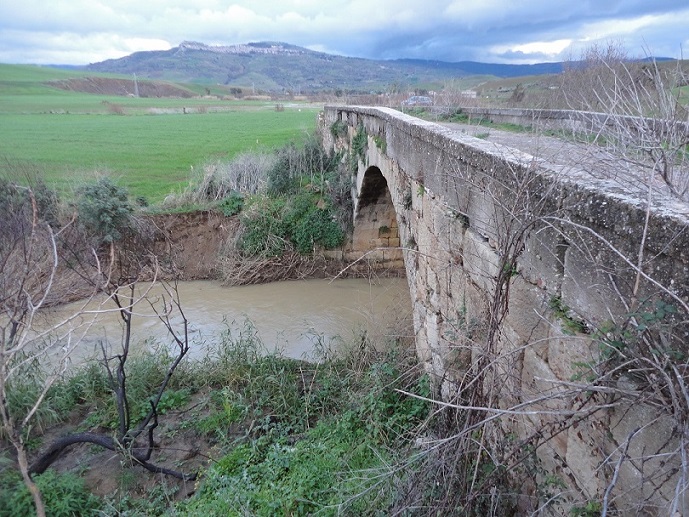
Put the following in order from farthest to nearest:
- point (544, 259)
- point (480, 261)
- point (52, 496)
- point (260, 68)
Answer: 1. point (260, 68)
2. point (52, 496)
3. point (480, 261)
4. point (544, 259)

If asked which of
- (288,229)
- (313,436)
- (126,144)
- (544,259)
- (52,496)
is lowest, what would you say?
(52,496)

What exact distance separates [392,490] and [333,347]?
5369mm

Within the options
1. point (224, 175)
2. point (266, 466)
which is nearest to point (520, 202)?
point (266, 466)

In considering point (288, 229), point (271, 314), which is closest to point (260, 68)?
point (288, 229)

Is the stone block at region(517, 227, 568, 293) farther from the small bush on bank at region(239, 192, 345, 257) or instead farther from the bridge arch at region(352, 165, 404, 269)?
the small bush on bank at region(239, 192, 345, 257)

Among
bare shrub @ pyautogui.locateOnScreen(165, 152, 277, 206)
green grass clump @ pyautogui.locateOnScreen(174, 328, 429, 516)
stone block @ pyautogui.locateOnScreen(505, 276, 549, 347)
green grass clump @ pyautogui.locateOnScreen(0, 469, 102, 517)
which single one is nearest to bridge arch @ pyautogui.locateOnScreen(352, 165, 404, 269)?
bare shrub @ pyautogui.locateOnScreen(165, 152, 277, 206)

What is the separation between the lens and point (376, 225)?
37.9ft

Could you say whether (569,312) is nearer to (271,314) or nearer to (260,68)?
(271,314)

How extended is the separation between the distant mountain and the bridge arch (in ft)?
420

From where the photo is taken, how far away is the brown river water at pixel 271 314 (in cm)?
827

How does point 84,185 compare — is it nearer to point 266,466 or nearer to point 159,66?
point 266,466

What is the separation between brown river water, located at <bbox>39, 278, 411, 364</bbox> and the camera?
827 cm

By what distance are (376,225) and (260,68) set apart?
548ft

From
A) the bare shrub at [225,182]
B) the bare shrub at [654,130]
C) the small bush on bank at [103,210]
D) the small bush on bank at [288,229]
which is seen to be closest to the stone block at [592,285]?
the bare shrub at [654,130]
